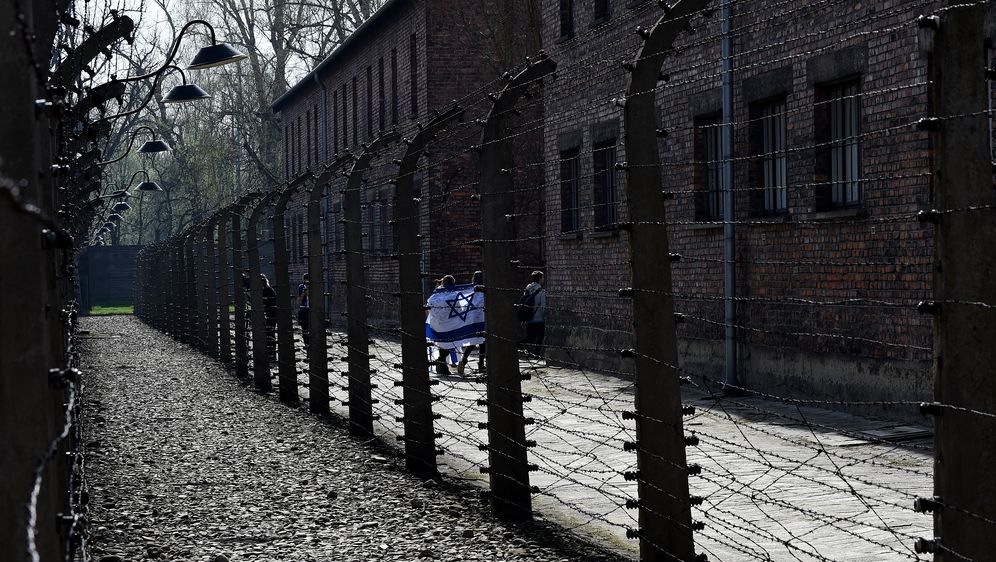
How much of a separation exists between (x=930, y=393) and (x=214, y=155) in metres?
60.1

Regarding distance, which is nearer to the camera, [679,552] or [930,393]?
[679,552]

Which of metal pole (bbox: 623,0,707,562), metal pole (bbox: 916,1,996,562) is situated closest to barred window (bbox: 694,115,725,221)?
metal pole (bbox: 623,0,707,562)

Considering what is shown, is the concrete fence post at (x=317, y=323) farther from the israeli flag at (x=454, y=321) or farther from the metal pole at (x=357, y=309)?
the israeli flag at (x=454, y=321)

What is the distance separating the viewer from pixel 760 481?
9742 millimetres

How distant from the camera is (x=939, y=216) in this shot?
4.23 metres

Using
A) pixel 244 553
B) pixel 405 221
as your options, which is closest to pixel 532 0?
pixel 405 221

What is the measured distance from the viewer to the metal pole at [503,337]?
27.6ft

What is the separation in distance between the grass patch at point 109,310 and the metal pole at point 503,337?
2281 inches

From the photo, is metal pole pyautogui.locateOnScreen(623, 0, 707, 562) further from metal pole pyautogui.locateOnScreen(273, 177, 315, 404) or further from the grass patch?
the grass patch

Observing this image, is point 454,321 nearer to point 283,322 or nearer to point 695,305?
point 695,305

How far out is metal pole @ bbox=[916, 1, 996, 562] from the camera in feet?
13.7

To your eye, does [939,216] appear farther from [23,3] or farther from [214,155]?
[214,155]

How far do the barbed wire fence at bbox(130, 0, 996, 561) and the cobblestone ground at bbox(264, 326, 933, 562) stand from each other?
0.15ft

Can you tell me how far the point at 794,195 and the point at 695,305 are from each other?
118 inches
